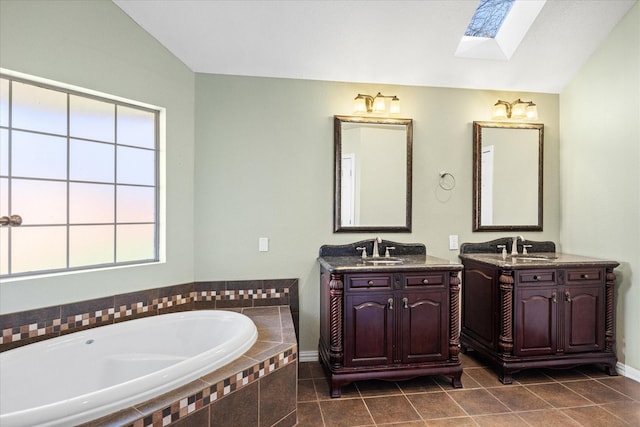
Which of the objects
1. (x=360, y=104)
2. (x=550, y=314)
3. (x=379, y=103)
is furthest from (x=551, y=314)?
(x=360, y=104)

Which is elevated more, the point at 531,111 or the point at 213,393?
the point at 531,111

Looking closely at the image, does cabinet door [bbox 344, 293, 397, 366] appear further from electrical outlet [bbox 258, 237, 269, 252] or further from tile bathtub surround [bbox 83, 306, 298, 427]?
electrical outlet [bbox 258, 237, 269, 252]

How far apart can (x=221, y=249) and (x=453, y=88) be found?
8.26 feet

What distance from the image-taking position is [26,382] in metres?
1.73

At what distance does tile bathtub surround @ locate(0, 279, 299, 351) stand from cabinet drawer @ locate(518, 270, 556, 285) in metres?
1.77

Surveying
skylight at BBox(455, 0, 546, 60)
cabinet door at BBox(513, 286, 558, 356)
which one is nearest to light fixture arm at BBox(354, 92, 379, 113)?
skylight at BBox(455, 0, 546, 60)

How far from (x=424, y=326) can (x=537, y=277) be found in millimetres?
959

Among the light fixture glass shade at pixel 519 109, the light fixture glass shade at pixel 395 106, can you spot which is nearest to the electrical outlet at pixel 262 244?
the light fixture glass shade at pixel 395 106

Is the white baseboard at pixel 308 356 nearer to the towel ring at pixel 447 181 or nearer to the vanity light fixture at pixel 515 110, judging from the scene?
the towel ring at pixel 447 181

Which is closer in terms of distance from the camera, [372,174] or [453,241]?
[372,174]

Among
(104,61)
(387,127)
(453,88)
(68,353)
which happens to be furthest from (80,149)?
(453,88)

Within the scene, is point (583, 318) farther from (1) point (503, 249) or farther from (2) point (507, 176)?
(2) point (507, 176)

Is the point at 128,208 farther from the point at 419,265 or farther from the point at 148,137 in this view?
the point at 419,265

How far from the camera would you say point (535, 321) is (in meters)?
2.65
